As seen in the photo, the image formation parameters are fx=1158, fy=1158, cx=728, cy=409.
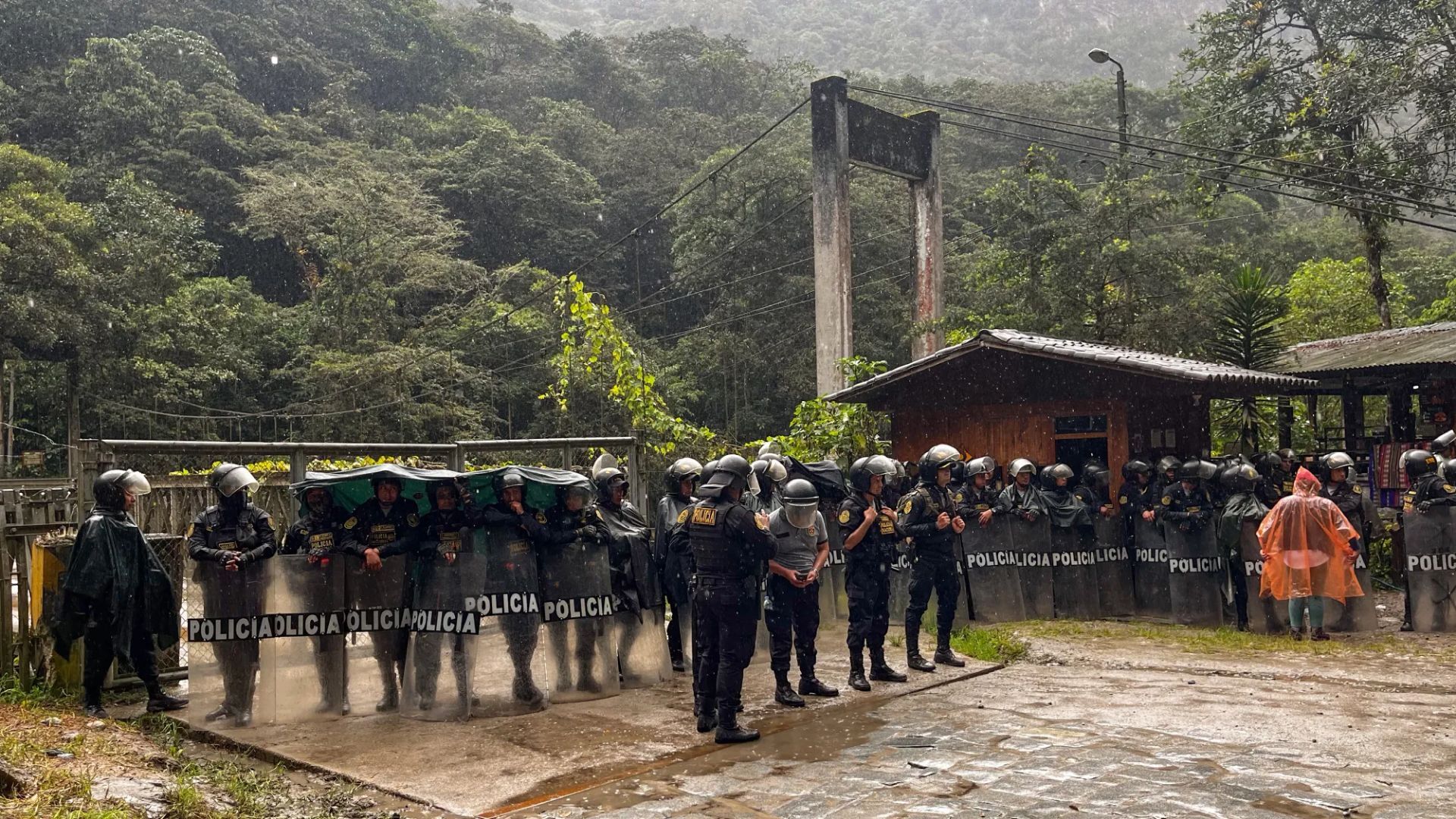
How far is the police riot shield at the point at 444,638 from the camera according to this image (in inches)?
313

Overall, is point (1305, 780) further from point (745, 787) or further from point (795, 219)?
point (795, 219)

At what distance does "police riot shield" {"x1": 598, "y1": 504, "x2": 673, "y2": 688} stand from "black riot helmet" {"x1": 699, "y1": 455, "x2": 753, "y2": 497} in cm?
170

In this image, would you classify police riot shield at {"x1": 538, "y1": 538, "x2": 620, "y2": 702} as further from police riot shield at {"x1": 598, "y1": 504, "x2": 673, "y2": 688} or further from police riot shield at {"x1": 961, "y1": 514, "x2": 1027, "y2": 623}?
police riot shield at {"x1": 961, "y1": 514, "x2": 1027, "y2": 623}

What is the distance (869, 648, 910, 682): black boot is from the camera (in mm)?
9109

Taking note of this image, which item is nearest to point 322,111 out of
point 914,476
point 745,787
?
point 914,476

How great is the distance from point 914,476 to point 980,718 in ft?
20.1

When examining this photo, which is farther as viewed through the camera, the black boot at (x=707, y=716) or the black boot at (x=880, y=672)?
the black boot at (x=880, y=672)

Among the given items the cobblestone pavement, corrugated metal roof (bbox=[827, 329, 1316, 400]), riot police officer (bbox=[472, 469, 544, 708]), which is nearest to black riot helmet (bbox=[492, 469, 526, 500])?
riot police officer (bbox=[472, 469, 544, 708])

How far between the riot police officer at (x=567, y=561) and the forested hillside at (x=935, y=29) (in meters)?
77.5

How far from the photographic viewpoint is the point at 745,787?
6.23 m

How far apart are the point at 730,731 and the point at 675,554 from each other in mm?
2097

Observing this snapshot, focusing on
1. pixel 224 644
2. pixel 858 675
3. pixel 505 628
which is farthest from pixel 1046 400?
pixel 224 644

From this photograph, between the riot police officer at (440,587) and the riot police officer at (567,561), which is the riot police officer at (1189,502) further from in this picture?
the riot police officer at (440,587)

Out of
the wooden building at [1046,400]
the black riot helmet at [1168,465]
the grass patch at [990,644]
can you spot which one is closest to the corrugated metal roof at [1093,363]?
the wooden building at [1046,400]
